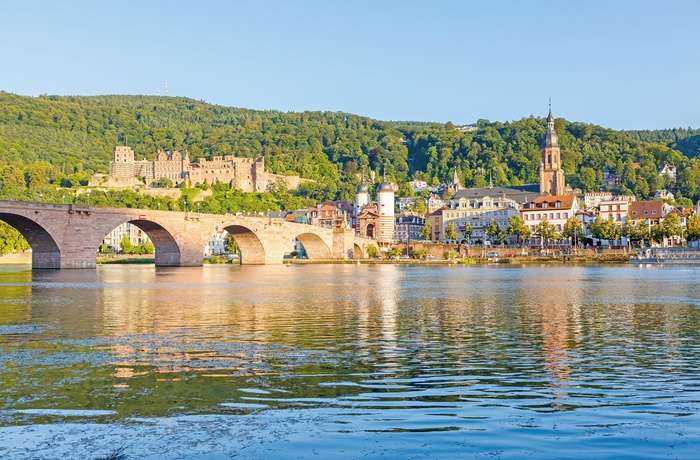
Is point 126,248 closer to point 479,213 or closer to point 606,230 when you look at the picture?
point 479,213

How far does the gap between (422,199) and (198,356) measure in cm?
15766

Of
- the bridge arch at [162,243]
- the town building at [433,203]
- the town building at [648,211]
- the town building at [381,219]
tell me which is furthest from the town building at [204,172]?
the bridge arch at [162,243]

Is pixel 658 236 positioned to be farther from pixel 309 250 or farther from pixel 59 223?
pixel 59 223

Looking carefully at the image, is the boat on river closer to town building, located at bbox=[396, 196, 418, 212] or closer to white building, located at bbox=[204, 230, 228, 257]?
town building, located at bbox=[396, 196, 418, 212]

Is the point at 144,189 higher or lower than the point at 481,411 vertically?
higher

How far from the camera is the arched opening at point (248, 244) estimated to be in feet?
293

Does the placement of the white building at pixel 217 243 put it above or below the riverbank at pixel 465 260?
above

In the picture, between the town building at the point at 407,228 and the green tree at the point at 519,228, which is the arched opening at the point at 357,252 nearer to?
the green tree at the point at 519,228

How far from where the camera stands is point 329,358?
1638 cm

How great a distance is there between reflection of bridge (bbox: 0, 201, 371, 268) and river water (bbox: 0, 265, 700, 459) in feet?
123

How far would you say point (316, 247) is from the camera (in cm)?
11225

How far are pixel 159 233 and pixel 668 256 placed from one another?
192 ft

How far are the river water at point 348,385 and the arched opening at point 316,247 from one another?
81.9 m

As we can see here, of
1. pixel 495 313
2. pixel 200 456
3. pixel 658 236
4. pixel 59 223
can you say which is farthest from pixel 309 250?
pixel 200 456
